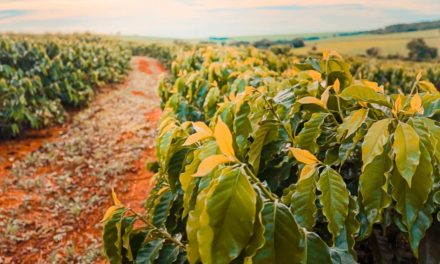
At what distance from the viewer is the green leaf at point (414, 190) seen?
4.28 feet

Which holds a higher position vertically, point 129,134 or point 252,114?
point 252,114

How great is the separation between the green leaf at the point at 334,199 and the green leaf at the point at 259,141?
0.42 metres

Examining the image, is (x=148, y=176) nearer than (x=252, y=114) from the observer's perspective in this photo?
No

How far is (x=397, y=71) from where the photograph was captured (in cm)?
1705

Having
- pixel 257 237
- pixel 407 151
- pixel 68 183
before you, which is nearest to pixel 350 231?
pixel 407 151

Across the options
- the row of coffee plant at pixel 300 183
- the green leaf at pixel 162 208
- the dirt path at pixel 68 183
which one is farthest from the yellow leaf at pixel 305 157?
the dirt path at pixel 68 183

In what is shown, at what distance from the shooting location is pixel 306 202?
1.44 meters

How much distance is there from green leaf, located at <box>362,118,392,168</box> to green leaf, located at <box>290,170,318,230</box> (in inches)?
6.7

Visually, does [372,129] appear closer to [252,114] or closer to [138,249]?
[252,114]

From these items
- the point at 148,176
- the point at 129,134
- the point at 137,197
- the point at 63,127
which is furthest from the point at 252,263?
the point at 63,127

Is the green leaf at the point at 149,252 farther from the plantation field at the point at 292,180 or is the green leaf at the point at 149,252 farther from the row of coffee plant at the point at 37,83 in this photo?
the row of coffee plant at the point at 37,83

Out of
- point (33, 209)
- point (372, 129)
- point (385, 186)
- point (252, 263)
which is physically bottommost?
point (33, 209)

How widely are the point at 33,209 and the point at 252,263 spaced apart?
5.21m

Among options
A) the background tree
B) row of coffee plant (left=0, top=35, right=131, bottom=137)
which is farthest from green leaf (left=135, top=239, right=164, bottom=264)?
the background tree
